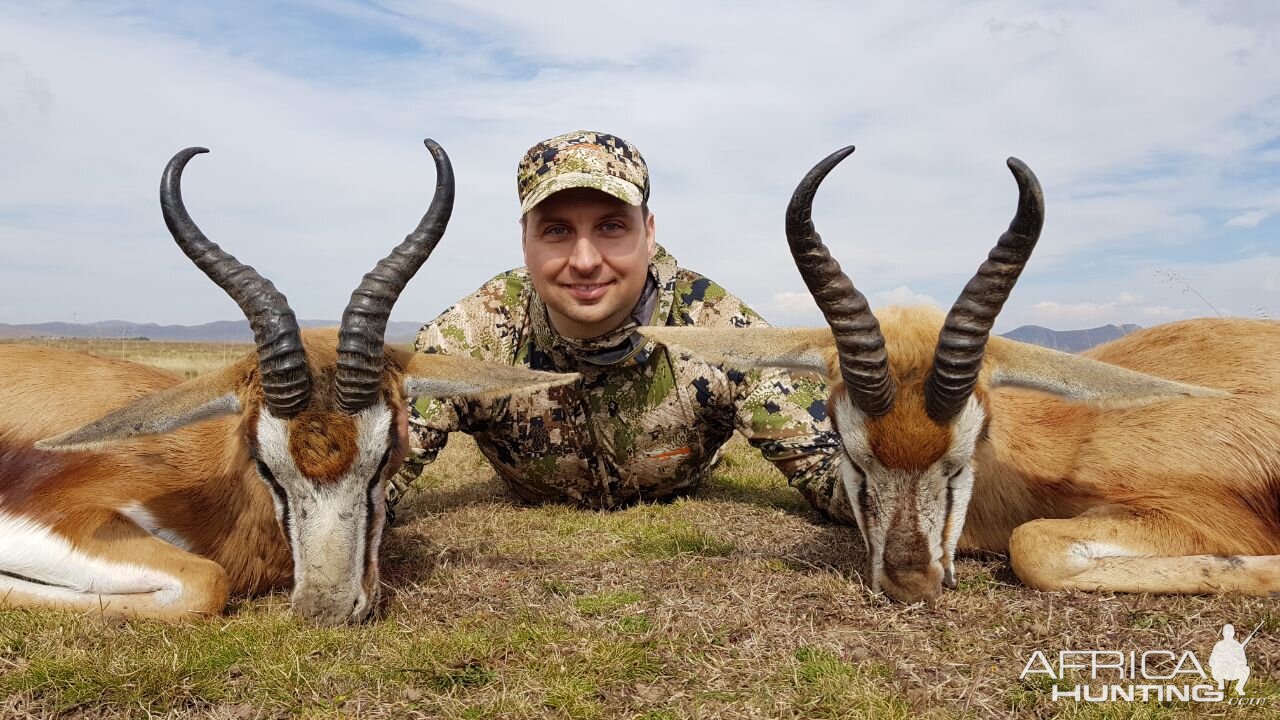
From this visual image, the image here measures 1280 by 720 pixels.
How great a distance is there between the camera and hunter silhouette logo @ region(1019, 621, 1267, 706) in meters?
3.46

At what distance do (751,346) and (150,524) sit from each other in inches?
149

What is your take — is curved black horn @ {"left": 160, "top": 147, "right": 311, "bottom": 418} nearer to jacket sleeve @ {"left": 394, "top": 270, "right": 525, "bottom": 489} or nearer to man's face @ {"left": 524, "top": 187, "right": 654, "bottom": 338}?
man's face @ {"left": 524, "top": 187, "right": 654, "bottom": 338}

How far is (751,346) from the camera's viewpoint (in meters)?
5.05

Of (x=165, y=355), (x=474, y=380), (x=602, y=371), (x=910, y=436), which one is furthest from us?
(x=165, y=355)

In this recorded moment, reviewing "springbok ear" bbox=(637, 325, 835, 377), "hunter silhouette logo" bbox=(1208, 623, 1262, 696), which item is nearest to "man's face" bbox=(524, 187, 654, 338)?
"springbok ear" bbox=(637, 325, 835, 377)

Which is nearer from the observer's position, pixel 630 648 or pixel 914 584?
pixel 630 648

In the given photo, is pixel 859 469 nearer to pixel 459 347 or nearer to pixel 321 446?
pixel 321 446

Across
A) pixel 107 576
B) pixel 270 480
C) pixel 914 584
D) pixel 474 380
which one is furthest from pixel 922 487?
pixel 107 576

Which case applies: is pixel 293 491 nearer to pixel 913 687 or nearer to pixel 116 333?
pixel 913 687

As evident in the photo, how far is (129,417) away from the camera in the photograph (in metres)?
4.57

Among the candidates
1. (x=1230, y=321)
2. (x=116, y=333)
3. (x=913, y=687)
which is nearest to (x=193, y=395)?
(x=913, y=687)

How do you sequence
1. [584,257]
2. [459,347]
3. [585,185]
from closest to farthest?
[585,185] → [584,257] → [459,347]

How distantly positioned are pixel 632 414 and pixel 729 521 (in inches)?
47.3

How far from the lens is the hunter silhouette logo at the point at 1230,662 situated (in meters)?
3.56
